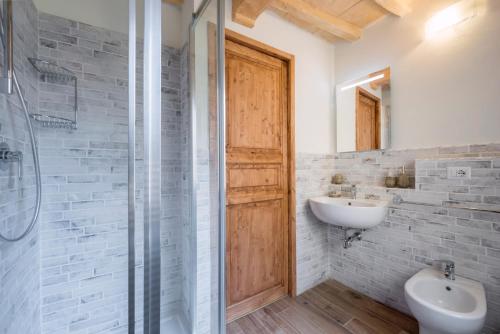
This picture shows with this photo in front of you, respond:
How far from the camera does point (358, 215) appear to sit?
1549 mm

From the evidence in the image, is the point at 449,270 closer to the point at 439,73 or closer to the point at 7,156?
the point at 439,73

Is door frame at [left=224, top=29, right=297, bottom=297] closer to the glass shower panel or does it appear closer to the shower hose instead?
the glass shower panel

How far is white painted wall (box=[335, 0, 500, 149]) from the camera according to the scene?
1316mm

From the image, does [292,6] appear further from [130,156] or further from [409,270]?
[409,270]

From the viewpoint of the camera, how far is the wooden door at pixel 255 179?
1614mm

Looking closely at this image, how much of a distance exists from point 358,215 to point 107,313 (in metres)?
1.87

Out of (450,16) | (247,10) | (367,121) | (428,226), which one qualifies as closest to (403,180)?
(428,226)

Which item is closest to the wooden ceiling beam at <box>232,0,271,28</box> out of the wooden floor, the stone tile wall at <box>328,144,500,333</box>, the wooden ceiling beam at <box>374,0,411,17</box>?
the wooden ceiling beam at <box>374,0,411,17</box>

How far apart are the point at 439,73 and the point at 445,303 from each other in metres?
1.60

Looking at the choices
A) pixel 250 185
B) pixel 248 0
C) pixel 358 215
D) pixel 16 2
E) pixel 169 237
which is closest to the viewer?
pixel 16 2

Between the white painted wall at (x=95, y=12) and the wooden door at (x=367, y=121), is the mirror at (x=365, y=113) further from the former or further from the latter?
the white painted wall at (x=95, y=12)

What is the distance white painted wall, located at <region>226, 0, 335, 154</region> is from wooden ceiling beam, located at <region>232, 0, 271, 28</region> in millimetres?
129

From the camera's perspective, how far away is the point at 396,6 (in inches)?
Result: 63.5

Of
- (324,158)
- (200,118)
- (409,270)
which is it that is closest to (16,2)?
(200,118)
